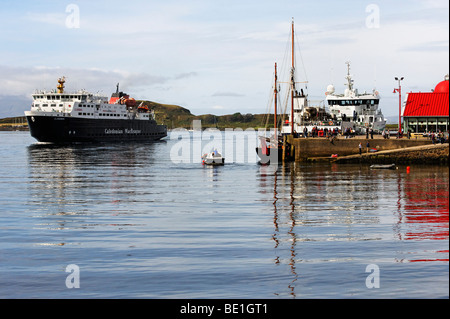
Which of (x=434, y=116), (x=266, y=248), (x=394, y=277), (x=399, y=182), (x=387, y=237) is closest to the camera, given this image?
(x=394, y=277)

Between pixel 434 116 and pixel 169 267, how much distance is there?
54300 millimetres

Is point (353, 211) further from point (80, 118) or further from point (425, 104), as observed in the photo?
point (80, 118)

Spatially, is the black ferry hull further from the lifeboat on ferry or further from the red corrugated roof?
the red corrugated roof

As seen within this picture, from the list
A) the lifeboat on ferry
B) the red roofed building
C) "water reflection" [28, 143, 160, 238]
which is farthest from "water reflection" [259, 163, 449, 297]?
the lifeboat on ferry

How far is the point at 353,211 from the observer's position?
87.0 ft

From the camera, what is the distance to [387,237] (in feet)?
65.4

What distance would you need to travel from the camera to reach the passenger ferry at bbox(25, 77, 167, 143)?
10997 centimetres

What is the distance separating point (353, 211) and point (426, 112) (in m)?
42.3

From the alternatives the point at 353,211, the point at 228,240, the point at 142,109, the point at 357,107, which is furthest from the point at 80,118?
the point at 228,240

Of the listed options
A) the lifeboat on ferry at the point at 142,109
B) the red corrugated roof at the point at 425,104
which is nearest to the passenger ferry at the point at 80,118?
the lifeboat on ferry at the point at 142,109

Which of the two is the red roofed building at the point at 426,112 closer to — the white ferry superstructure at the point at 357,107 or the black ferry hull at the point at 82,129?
the white ferry superstructure at the point at 357,107

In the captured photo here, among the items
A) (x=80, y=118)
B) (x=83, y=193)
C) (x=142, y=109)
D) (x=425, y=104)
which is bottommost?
(x=83, y=193)

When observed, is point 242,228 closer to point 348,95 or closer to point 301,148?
point 301,148
